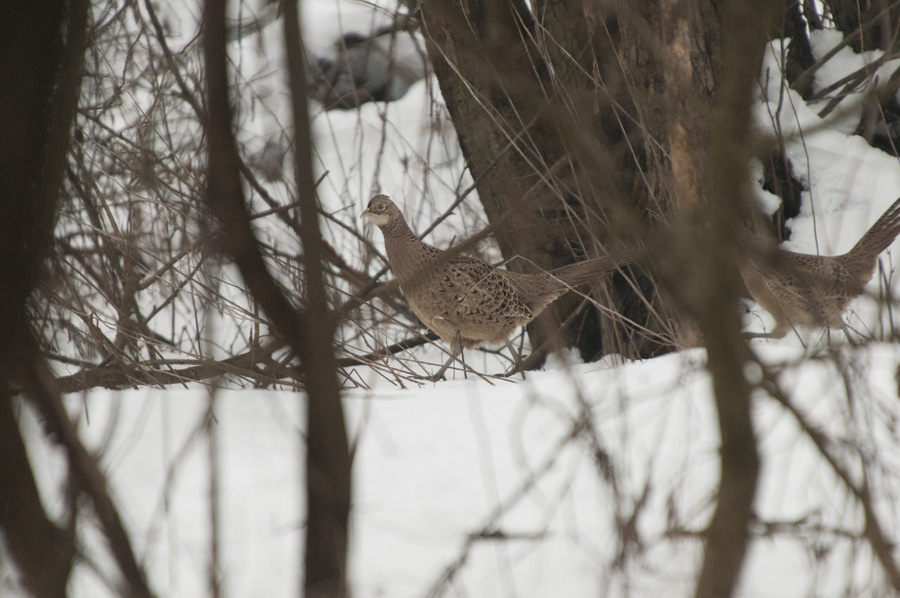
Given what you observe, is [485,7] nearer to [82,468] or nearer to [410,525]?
[410,525]

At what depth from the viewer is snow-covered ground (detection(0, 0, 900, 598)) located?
1.62 metres

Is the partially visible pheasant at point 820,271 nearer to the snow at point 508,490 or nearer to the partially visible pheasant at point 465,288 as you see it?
the partially visible pheasant at point 465,288

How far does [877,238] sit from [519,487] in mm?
3556

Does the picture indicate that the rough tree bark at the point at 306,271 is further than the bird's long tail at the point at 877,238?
No

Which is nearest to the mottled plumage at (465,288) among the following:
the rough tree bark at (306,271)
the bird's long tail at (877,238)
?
the bird's long tail at (877,238)

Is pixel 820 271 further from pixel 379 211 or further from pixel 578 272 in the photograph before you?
pixel 379 211

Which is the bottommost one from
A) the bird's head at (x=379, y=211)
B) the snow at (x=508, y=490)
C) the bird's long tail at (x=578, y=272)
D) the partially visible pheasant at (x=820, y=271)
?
the snow at (x=508, y=490)

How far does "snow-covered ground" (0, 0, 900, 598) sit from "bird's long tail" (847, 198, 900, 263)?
2124mm

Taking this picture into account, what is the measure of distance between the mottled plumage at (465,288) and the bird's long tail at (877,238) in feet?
5.14

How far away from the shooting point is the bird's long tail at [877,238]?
15.0 ft

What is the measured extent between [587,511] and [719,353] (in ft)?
3.47

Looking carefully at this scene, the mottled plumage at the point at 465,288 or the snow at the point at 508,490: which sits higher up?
the mottled plumage at the point at 465,288

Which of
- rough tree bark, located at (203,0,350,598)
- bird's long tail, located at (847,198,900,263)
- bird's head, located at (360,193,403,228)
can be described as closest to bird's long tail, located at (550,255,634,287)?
bird's head, located at (360,193,403,228)

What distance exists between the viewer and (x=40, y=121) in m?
1.13
